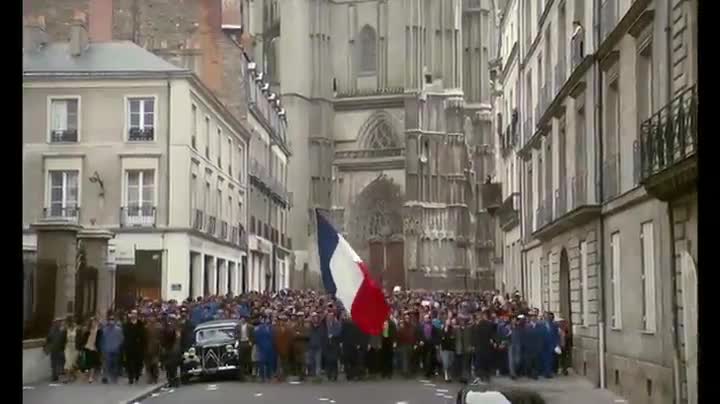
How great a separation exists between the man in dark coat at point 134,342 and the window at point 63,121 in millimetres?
1144

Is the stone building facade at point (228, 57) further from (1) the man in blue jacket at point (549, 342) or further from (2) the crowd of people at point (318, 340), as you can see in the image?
(1) the man in blue jacket at point (549, 342)

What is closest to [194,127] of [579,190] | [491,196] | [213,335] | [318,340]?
[213,335]

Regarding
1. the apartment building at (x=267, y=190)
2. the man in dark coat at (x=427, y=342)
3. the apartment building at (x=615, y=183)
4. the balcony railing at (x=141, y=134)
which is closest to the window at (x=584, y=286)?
the apartment building at (x=615, y=183)

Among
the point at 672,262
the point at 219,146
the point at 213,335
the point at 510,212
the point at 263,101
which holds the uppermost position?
the point at 263,101

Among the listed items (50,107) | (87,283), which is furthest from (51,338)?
(50,107)

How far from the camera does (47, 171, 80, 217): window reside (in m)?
7.09

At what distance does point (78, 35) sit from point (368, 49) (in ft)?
6.98

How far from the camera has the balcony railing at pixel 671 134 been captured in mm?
6109

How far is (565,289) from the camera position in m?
7.62

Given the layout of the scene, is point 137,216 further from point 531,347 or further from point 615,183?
point 615,183

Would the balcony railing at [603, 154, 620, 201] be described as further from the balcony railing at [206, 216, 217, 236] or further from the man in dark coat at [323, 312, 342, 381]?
the balcony railing at [206, 216, 217, 236]

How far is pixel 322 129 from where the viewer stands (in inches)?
338

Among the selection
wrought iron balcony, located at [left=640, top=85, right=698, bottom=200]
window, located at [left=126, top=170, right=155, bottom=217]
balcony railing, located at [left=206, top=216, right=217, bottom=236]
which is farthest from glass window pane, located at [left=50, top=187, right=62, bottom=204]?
wrought iron balcony, located at [left=640, top=85, right=698, bottom=200]

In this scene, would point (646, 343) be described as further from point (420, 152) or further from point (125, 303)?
point (125, 303)
